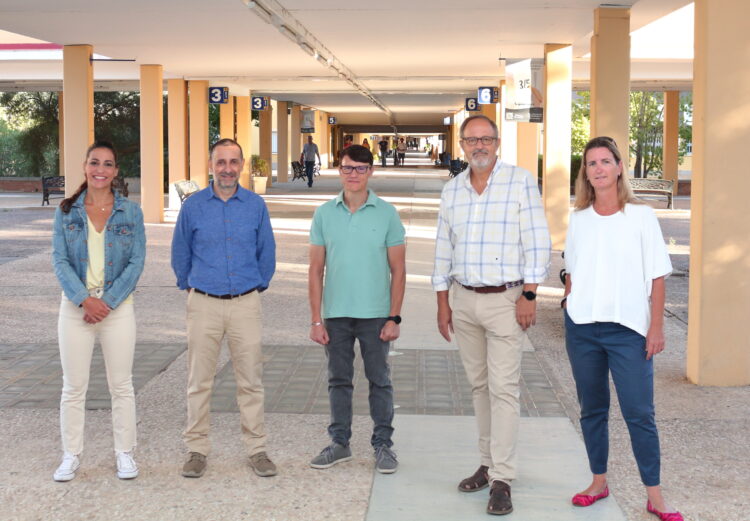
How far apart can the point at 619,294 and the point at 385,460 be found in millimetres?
1589

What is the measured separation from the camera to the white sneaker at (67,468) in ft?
17.9

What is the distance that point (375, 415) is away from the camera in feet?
18.7

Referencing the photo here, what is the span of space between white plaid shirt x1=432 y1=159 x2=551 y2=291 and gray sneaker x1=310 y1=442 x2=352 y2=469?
4.05ft

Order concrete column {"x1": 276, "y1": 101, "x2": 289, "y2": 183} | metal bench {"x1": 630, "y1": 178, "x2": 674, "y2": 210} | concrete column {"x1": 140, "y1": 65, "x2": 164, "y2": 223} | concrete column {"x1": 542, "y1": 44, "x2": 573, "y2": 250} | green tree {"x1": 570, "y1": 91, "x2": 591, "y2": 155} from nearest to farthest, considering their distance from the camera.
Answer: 1. concrete column {"x1": 542, "y1": 44, "x2": 573, "y2": 250}
2. concrete column {"x1": 140, "y1": 65, "x2": 164, "y2": 223}
3. metal bench {"x1": 630, "y1": 178, "x2": 674, "y2": 210}
4. green tree {"x1": 570, "y1": 91, "x2": 591, "y2": 155}
5. concrete column {"x1": 276, "y1": 101, "x2": 289, "y2": 183}

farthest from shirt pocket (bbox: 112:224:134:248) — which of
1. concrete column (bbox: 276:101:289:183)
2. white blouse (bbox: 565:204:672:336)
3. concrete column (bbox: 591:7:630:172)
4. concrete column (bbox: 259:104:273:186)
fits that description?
concrete column (bbox: 276:101:289:183)

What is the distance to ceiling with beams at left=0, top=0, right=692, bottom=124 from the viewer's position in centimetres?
1474

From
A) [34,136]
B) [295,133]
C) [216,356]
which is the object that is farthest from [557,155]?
[295,133]

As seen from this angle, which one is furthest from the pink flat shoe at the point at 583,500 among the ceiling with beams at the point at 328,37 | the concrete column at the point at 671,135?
the concrete column at the point at 671,135

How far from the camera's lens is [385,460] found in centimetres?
561

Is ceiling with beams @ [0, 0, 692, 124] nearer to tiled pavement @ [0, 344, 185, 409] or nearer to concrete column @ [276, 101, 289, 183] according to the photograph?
tiled pavement @ [0, 344, 185, 409]

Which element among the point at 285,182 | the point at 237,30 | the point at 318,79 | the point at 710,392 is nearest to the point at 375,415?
the point at 710,392

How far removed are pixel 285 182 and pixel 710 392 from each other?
127 ft

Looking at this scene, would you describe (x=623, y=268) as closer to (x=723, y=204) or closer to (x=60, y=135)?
(x=723, y=204)

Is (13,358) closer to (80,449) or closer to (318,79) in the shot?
(80,449)
